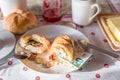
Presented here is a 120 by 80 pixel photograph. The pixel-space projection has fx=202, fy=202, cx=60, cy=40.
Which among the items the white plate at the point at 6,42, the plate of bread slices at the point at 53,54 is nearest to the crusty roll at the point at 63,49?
the plate of bread slices at the point at 53,54

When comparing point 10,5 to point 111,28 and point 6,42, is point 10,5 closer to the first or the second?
point 6,42

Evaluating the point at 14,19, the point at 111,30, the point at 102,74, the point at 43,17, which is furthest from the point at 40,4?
the point at 102,74

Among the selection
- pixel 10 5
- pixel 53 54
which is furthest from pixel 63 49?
pixel 10 5

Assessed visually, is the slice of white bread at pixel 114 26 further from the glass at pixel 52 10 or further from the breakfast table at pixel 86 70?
the glass at pixel 52 10

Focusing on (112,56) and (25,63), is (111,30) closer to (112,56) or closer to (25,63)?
(112,56)

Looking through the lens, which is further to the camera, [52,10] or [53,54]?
[52,10]
